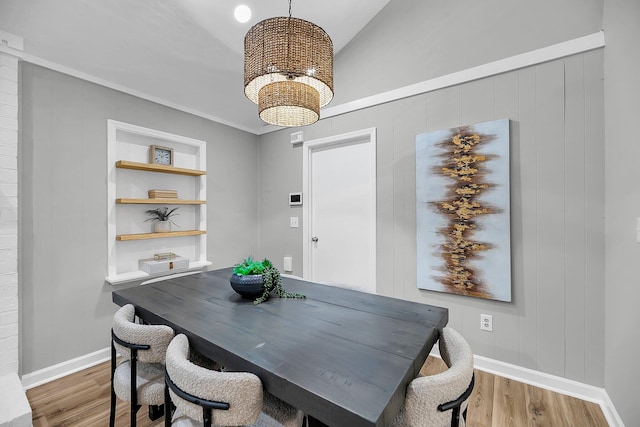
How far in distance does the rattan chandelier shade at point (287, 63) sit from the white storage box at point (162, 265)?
184 centimetres

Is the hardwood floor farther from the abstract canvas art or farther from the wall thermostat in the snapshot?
the wall thermostat

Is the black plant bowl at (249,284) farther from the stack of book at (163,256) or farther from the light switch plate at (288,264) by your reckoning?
the light switch plate at (288,264)

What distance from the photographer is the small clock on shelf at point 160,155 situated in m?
2.72

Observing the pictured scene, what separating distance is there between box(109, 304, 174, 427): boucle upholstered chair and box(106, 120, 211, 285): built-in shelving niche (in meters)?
1.38

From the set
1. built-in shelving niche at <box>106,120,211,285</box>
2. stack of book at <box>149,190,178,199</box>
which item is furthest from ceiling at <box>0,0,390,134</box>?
stack of book at <box>149,190,178,199</box>

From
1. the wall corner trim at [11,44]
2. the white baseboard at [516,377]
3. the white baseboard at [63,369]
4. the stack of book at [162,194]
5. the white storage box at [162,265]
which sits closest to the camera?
the white baseboard at [516,377]

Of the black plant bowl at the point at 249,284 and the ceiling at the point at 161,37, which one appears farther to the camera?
the ceiling at the point at 161,37

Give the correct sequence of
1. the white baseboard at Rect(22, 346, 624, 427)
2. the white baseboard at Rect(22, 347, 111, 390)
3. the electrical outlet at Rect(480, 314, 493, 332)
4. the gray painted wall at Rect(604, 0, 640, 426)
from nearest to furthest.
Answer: the gray painted wall at Rect(604, 0, 640, 426)
the white baseboard at Rect(22, 346, 624, 427)
the white baseboard at Rect(22, 347, 111, 390)
the electrical outlet at Rect(480, 314, 493, 332)

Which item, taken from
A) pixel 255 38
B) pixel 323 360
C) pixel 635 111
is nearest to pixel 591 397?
pixel 635 111

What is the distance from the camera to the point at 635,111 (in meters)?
1.42

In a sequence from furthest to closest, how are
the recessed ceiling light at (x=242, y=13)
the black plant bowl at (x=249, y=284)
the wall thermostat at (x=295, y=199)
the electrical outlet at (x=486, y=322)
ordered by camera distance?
1. the wall thermostat at (x=295, y=199)
2. the recessed ceiling light at (x=242, y=13)
3. the electrical outlet at (x=486, y=322)
4. the black plant bowl at (x=249, y=284)

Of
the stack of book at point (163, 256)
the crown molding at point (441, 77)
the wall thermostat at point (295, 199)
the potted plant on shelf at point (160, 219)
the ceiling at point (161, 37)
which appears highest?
the ceiling at point (161, 37)

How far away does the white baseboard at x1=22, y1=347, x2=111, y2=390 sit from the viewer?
6.72ft

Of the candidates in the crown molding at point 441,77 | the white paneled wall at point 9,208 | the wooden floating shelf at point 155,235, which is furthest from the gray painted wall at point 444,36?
the white paneled wall at point 9,208
